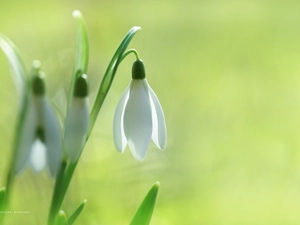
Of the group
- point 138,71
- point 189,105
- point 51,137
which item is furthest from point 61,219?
point 189,105

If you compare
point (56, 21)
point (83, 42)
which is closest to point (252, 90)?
point (56, 21)

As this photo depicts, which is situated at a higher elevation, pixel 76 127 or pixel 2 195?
pixel 76 127

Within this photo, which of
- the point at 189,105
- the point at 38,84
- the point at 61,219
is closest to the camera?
the point at 38,84

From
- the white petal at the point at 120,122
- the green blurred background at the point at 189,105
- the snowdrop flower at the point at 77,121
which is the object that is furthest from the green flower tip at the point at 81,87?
the green blurred background at the point at 189,105

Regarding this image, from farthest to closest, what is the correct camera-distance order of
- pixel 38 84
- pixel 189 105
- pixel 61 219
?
pixel 189 105 → pixel 61 219 → pixel 38 84

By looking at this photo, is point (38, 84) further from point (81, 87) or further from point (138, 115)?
point (138, 115)

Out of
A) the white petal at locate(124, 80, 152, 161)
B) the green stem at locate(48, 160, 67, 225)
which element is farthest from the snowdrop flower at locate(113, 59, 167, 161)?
the green stem at locate(48, 160, 67, 225)
